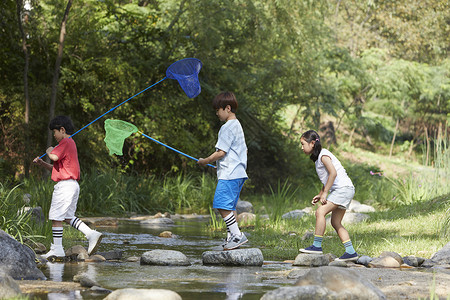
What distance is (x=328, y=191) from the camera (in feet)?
20.8

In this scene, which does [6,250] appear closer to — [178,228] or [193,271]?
[193,271]

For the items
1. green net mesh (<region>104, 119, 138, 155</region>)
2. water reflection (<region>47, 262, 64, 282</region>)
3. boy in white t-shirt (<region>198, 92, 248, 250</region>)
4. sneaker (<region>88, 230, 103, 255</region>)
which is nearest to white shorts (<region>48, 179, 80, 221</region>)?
sneaker (<region>88, 230, 103, 255</region>)

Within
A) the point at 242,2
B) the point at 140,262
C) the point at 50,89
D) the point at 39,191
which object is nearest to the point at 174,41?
the point at 242,2

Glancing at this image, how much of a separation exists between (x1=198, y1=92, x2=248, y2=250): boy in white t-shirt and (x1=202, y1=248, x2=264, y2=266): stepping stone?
0.61 m

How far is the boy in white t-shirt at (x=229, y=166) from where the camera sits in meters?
6.69

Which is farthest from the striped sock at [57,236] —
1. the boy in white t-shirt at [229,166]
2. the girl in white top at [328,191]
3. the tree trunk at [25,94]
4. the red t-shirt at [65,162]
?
the tree trunk at [25,94]

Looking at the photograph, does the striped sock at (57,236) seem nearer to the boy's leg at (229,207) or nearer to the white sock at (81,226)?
the white sock at (81,226)

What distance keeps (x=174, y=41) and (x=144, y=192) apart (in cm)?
414

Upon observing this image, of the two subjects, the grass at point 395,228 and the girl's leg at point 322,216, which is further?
the grass at point 395,228

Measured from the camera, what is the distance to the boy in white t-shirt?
6.69 m

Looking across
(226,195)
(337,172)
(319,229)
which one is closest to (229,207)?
(226,195)

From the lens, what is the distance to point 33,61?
525 inches

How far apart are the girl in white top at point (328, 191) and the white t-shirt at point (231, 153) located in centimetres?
81

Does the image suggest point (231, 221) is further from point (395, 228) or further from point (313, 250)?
point (395, 228)
